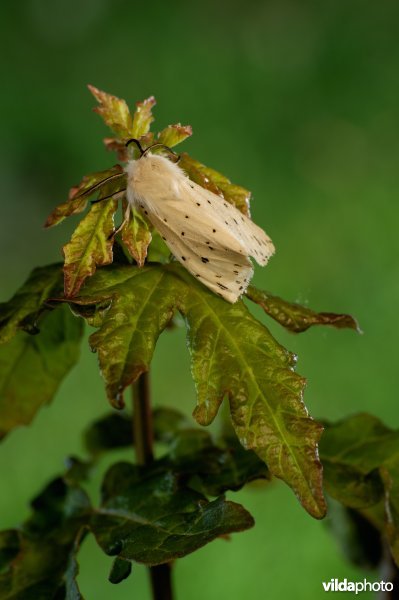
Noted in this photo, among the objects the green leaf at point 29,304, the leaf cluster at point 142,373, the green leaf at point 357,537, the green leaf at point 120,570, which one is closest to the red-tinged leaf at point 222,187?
the leaf cluster at point 142,373

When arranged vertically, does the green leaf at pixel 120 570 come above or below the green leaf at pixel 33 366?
below

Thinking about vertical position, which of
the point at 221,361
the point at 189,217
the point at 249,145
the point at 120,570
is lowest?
the point at 120,570

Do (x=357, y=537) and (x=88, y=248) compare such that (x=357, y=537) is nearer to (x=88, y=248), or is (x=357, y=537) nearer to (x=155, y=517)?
(x=155, y=517)

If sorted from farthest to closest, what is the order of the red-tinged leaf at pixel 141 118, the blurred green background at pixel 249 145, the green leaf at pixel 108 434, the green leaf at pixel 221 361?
the blurred green background at pixel 249 145 → the green leaf at pixel 108 434 → the red-tinged leaf at pixel 141 118 → the green leaf at pixel 221 361

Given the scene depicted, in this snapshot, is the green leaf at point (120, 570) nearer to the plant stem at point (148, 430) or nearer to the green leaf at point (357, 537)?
the plant stem at point (148, 430)

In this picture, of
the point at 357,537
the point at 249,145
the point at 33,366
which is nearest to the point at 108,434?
the point at 33,366

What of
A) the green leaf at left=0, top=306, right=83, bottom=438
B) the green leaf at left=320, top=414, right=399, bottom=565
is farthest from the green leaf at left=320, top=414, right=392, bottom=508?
the green leaf at left=0, top=306, right=83, bottom=438

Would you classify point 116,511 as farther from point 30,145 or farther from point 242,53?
point 242,53

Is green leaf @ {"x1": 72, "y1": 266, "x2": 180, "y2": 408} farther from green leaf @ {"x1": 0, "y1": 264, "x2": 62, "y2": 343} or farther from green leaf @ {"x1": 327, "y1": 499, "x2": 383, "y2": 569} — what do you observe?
green leaf @ {"x1": 327, "y1": 499, "x2": 383, "y2": 569}
